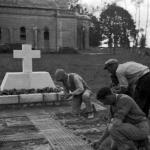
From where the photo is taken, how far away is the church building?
39.3 metres

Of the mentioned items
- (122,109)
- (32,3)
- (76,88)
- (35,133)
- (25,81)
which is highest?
(32,3)

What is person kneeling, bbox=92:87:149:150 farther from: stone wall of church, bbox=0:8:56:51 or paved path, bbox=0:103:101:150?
stone wall of church, bbox=0:8:56:51

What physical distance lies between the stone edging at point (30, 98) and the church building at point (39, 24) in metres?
28.6

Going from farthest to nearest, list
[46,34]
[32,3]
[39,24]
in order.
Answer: [46,34] < [39,24] < [32,3]

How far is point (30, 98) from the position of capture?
10047 mm

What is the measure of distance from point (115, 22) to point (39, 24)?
15.1 metres

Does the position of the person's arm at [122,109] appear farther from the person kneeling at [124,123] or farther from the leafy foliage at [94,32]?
the leafy foliage at [94,32]

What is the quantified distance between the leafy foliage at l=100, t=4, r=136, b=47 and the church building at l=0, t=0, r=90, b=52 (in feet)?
30.4

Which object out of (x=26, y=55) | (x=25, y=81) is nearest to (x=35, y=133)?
(x=25, y=81)

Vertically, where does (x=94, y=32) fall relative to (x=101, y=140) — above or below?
above

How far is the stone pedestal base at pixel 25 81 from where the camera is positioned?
10633mm

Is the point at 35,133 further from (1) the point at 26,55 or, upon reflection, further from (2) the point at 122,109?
(1) the point at 26,55

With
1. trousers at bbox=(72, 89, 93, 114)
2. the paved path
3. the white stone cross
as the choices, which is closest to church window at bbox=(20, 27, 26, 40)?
the white stone cross

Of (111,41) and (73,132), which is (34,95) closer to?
(73,132)
